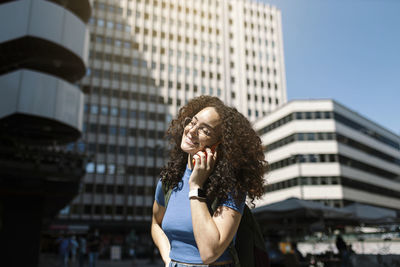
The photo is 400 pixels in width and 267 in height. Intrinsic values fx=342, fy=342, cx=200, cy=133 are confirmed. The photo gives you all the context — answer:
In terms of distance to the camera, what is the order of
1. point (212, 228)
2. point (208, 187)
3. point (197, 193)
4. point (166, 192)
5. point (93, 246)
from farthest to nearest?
point (93, 246) < point (166, 192) < point (208, 187) < point (197, 193) < point (212, 228)

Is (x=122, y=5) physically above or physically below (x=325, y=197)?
above

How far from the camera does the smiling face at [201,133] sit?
210 cm

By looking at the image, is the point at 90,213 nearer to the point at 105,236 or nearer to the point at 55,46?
the point at 105,236

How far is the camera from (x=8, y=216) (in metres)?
14.8

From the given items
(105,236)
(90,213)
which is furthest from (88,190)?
(105,236)

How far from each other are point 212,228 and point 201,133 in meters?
0.62

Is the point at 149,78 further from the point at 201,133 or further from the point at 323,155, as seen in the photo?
the point at 201,133

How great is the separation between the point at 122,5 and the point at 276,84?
33662mm

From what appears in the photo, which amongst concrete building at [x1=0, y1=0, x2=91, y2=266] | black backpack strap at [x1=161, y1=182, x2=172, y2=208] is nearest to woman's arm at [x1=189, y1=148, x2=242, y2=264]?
black backpack strap at [x1=161, y1=182, x2=172, y2=208]

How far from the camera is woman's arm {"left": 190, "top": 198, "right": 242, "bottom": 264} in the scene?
5.63 feet

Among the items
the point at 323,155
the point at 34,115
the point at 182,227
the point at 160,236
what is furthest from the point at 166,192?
the point at 323,155

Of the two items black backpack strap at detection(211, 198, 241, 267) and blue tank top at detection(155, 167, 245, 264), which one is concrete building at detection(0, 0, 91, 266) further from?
black backpack strap at detection(211, 198, 241, 267)

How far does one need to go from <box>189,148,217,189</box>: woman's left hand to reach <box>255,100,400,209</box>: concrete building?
4888 centimetres

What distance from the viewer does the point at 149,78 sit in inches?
2383
